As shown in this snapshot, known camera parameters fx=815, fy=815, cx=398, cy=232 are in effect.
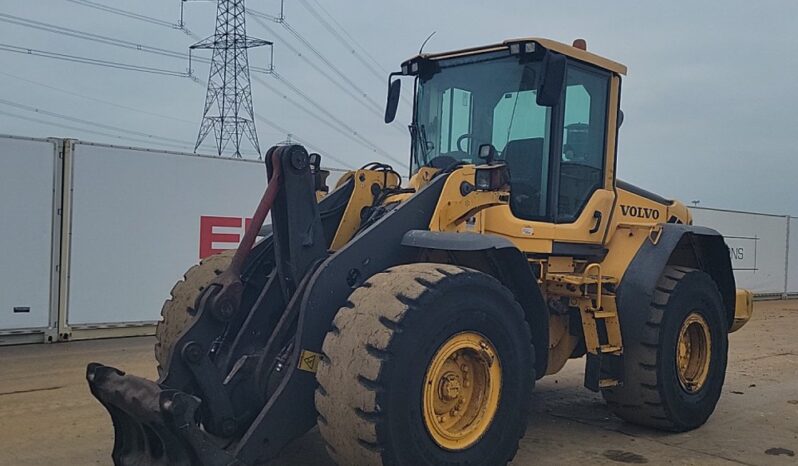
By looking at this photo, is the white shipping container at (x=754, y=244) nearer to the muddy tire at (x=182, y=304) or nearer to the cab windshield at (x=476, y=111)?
the cab windshield at (x=476, y=111)

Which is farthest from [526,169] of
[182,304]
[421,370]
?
[182,304]

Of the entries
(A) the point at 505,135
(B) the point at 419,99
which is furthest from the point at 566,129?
(B) the point at 419,99

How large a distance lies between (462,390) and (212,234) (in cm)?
786

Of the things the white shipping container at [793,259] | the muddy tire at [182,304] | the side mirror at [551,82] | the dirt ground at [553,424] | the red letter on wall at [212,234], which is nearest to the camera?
the side mirror at [551,82]

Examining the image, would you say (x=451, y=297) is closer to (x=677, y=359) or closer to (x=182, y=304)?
(x=182, y=304)

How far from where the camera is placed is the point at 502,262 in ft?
17.4

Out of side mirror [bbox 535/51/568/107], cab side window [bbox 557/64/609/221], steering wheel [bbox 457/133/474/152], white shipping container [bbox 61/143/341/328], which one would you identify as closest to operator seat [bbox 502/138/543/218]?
cab side window [bbox 557/64/609/221]

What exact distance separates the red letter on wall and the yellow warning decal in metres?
7.77

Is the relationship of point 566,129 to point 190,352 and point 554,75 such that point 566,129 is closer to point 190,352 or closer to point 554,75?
point 554,75

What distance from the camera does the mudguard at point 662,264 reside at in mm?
6332

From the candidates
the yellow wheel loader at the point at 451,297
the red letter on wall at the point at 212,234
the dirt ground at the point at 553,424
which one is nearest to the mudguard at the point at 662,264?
the yellow wheel loader at the point at 451,297

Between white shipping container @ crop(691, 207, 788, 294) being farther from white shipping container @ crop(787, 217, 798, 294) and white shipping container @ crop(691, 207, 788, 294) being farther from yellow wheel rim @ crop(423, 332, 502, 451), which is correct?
yellow wheel rim @ crop(423, 332, 502, 451)

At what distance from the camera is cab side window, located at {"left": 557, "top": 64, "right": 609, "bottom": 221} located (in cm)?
630

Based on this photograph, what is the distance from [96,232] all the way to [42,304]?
1145 mm
